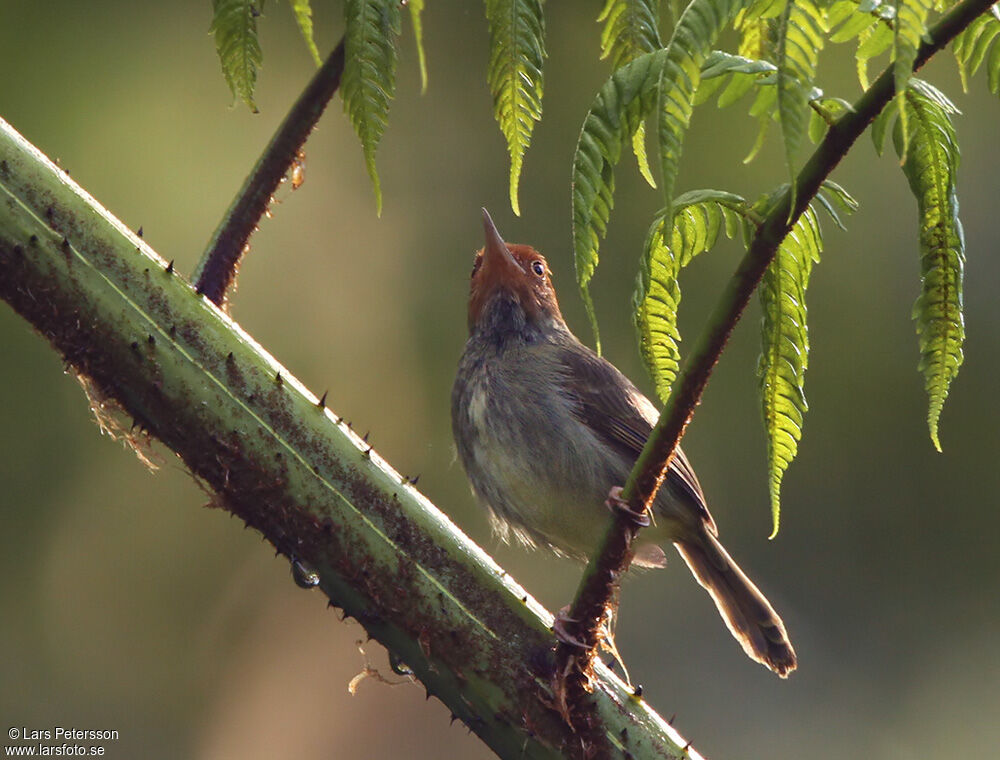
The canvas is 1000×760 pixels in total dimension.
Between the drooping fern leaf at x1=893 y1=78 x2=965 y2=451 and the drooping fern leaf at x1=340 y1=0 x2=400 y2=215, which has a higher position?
the drooping fern leaf at x1=893 y1=78 x2=965 y2=451

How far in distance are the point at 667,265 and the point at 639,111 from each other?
0.96 feet

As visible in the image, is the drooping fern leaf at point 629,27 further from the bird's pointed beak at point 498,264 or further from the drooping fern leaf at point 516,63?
the bird's pointed beak at point 498,264

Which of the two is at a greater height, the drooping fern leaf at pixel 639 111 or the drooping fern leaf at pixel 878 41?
the drooping fern leaf at pixel 878 41

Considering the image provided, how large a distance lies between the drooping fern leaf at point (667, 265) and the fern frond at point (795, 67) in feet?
0.84

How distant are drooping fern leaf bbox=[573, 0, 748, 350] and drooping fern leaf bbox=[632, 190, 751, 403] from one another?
Result: 97 millimetres

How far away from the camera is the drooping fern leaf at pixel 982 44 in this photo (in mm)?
1494

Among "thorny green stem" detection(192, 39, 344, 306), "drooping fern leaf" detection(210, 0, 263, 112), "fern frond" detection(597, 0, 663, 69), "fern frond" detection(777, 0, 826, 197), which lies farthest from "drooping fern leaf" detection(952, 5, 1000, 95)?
"drooping fern leaf" detection(210, 0, 263, 112)

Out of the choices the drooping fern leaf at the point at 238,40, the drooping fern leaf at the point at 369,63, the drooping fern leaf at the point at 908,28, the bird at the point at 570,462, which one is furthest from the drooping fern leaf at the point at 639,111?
the bird at the point at 570,462

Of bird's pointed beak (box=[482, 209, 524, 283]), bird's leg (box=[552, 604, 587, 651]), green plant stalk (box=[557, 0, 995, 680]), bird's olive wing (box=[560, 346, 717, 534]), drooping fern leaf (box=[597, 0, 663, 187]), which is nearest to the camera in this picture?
green plant stalk (box=[557, 0, 995, 680])

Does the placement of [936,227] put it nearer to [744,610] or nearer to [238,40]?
[238,40]

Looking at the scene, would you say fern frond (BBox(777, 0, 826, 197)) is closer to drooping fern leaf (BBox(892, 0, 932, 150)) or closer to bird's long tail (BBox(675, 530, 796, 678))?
drooping fern leaf (BBox(892, 0, 932, 150))

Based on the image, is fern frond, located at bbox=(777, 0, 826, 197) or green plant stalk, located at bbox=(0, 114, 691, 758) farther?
green plant stalk, located at bbox=(0, 114, 691, 758)


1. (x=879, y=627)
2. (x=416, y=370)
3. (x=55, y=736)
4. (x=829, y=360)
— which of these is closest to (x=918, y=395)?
(x=829, y=360)

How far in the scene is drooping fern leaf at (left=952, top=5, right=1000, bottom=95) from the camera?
149 centimetres
